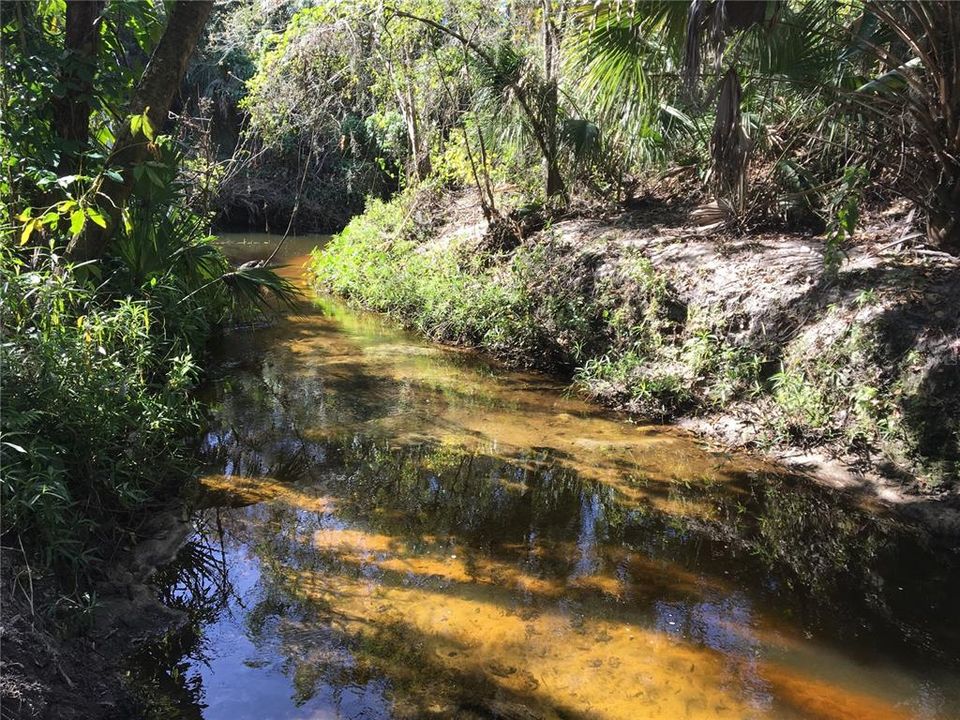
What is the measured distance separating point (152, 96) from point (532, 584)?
4202mm

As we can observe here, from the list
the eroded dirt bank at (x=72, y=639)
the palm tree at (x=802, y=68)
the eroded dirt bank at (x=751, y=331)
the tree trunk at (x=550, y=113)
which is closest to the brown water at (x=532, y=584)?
the eroded dirt bank at (x=72, y=639)

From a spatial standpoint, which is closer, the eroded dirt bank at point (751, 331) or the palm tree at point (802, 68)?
the eroded dirt bank at point (751, 331)

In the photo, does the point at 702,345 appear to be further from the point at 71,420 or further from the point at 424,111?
the point at 424,111

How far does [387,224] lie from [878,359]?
10.5 metres

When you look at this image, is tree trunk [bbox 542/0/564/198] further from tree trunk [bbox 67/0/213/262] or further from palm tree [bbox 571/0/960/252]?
tree trunk [bbox 67/0/213/262]

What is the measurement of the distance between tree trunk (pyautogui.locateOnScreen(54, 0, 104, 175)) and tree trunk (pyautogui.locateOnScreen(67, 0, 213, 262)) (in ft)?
1.09

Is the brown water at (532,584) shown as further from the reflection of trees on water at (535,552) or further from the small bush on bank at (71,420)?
the small bush on bank at (71,420)

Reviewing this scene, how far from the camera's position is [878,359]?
5824mm

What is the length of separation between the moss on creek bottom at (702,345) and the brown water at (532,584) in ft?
1.82

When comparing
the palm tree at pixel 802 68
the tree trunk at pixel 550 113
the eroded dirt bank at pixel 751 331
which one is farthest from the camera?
the tree trunk at pixel 550 113

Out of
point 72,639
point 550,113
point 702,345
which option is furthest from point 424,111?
point 72,639

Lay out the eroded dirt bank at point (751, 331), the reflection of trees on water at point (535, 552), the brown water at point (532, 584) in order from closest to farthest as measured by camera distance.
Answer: the brown water at point (532, 584)
the reflection of trees on water at point (535, 552)
the eroded dirt bank at point (751, 331)

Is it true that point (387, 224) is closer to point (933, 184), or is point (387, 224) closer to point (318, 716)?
point (933, 184)

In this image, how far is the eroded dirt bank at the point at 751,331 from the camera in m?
5.52
